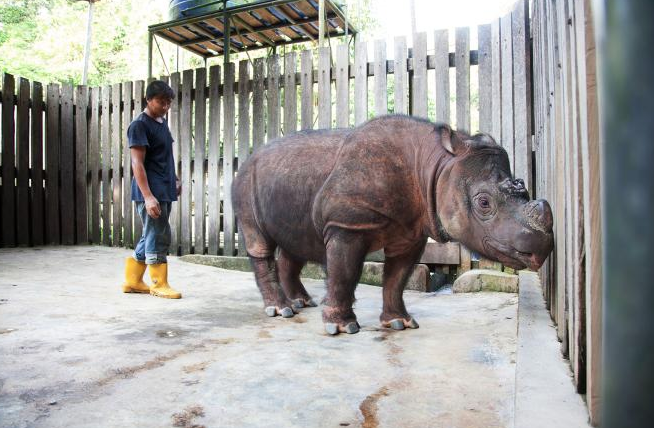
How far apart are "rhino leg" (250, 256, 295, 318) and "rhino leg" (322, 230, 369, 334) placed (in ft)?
2.20

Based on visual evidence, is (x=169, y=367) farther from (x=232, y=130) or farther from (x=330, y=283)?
(x=232, y=130)

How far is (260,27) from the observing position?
9.61 m

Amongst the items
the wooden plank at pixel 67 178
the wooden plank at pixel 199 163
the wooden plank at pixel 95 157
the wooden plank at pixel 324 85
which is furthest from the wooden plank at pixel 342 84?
the wooden plank at pixel 67 178

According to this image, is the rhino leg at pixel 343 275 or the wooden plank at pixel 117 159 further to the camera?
the wooden plank at pixel 117 159

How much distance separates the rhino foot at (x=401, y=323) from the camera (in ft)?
11.6

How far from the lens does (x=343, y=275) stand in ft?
11.2

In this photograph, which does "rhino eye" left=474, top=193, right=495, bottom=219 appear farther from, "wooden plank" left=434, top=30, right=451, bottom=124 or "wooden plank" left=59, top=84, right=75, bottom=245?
"wooden plank" left=59, top=84, right=75, bottom=245

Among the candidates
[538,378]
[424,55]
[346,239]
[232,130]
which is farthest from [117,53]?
[538,378]

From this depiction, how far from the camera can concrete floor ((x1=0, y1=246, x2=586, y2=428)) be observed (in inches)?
78.5

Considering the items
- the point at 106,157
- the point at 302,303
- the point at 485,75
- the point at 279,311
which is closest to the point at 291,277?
the point at 302,303

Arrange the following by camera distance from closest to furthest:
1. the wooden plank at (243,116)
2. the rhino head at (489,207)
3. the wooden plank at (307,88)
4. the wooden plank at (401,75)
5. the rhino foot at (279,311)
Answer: the rhino head at (489,207) → the rhino foot at (279,311) → the wooden plank at (401,75) → the wooden plank at (307,88) → the wooden plank at (243,116)

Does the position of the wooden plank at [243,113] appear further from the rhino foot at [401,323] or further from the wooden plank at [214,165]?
the rhino foot at [401,323]

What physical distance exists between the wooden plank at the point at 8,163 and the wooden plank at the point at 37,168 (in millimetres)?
265

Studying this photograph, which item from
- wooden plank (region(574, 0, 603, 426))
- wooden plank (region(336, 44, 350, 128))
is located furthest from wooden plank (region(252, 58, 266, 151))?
wooden plank (region(574, 0, 603, 426))
